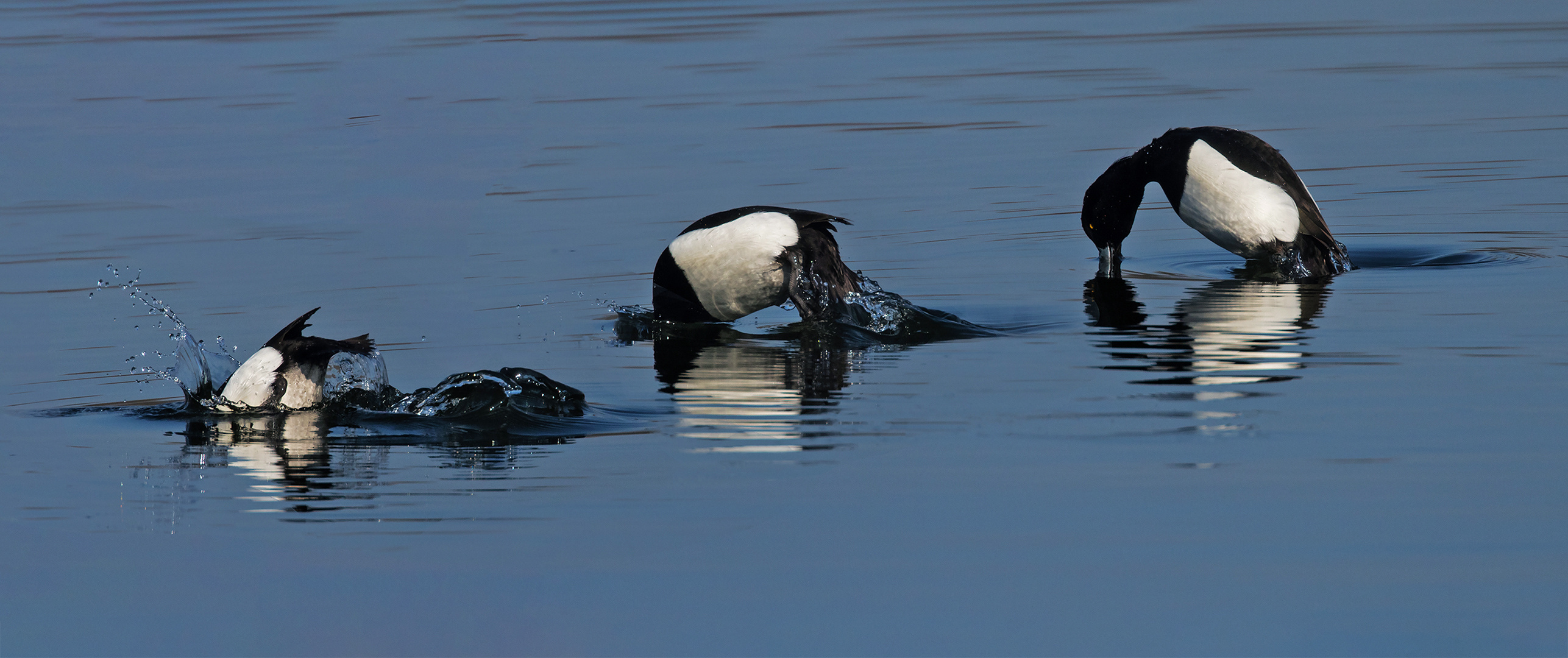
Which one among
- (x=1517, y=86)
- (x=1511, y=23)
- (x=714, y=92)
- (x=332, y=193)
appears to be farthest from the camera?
(x=1511, y=23)

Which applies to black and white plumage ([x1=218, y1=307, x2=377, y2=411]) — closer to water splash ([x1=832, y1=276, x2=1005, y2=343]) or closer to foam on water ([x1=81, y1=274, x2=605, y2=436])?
foam on water ([x1=81, y1=274, x2=605, y2=436])

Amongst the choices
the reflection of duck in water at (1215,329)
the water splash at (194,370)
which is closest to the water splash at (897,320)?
the reflection of duck in water at (1215,329)

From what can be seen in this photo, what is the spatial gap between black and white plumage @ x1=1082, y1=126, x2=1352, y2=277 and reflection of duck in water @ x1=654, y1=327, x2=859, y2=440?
10.2 feet

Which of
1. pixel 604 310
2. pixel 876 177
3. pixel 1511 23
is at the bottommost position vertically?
pixel 604 310

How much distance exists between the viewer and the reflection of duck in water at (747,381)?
7.07 metres

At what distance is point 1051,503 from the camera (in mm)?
5664

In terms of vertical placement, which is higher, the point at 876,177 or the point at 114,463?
the point at 876,177

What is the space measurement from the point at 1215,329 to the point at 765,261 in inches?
89.5

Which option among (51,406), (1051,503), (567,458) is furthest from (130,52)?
(1051,503)

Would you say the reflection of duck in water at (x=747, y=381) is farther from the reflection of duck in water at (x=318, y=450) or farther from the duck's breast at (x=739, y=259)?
the reflection of duck in water at (x=318, y=450)

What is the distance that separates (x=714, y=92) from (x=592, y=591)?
14369mm

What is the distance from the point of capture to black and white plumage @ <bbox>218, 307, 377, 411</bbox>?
7457 millimetres

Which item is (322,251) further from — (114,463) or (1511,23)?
(1511,23)

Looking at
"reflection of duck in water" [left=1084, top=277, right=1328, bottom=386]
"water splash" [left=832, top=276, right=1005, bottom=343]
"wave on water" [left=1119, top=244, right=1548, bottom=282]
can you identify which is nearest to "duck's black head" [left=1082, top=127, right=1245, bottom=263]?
"wave on water" [left=1119, top=244, right=1548, bottom=282]
